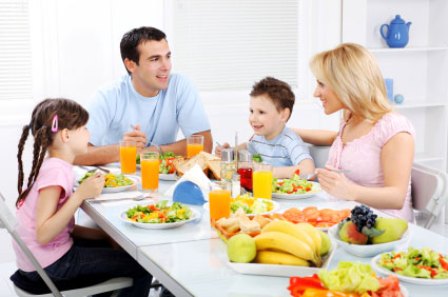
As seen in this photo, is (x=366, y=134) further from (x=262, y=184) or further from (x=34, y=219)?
(x=34, y=219)

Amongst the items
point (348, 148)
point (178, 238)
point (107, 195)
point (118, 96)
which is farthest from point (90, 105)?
point (178, 238)

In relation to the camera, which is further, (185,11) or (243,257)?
(185,11)

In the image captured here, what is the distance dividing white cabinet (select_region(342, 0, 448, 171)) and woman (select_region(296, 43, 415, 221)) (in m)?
2.47

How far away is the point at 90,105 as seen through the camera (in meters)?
3.45

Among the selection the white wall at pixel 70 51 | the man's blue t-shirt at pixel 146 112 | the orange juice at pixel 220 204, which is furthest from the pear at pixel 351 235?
the white wall at pixel 70 51

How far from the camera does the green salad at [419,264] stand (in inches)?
64.1

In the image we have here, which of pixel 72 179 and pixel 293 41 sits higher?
pixel 293 41

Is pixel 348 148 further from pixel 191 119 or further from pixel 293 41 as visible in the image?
pixel 293 41

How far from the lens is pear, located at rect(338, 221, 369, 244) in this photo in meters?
1.87

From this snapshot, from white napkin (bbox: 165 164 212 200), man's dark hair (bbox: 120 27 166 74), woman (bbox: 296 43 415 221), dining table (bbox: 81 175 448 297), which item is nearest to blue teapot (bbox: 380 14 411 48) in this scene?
man's dark hair (bbox: 120 27 166 74)

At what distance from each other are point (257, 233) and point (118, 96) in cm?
175

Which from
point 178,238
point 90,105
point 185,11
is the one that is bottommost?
point 178,238

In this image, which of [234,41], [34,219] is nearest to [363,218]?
[34,219]

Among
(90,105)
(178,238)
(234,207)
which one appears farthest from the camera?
(90,105)
